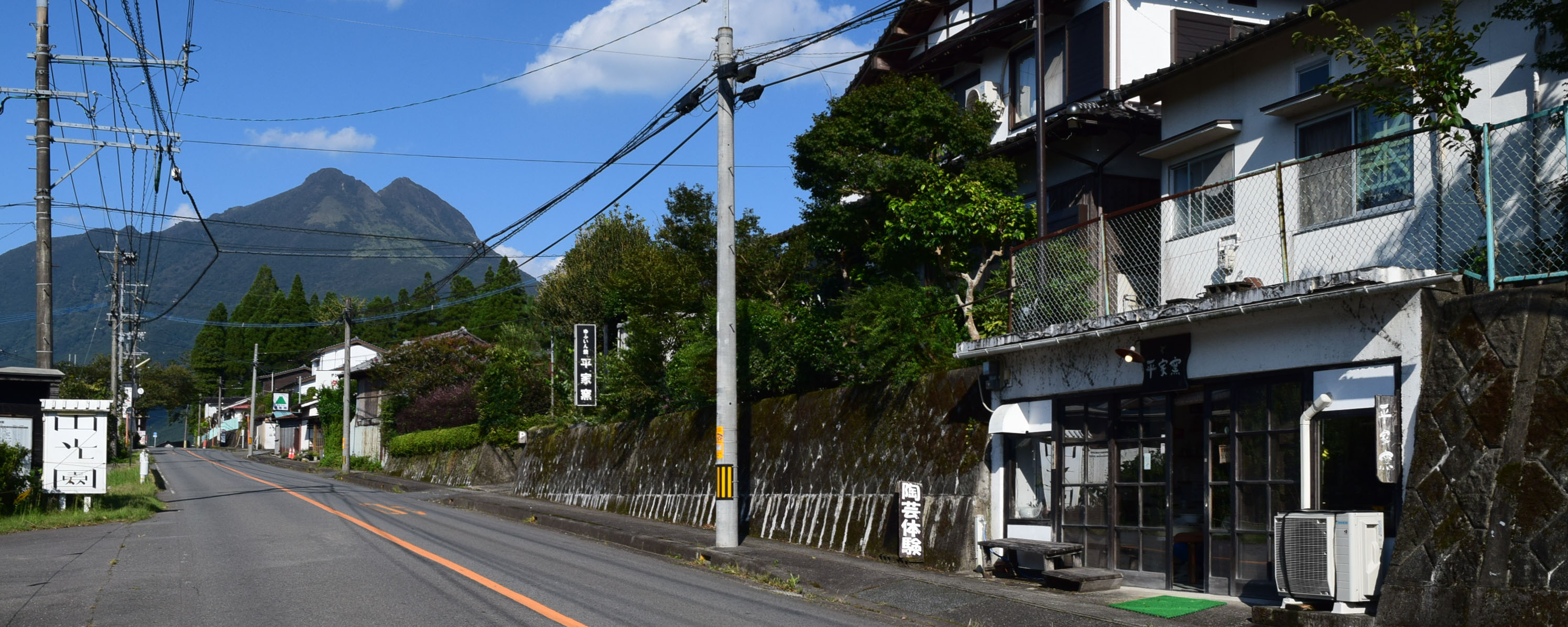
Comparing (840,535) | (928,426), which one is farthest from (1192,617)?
(840,535)

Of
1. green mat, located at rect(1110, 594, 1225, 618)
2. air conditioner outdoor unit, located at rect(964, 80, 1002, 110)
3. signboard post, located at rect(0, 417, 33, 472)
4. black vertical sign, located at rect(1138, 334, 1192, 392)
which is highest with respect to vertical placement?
air conditioner outdoor unit, located at rect(964, 80, 1002, 110)

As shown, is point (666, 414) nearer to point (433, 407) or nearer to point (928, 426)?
point (928, 426)

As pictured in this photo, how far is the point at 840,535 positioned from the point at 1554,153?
1062cm

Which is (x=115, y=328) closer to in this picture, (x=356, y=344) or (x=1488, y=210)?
(x=356, y=344)

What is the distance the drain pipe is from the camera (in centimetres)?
948

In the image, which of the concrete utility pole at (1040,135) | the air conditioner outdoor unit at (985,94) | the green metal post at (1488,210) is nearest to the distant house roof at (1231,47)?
the concrete utility pole at (1040,135)

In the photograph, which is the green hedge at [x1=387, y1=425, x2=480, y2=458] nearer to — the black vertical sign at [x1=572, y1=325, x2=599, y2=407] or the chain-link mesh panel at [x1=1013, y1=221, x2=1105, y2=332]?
the black vertical sign at [x1=572, y1=325, x2=599, y2=407]

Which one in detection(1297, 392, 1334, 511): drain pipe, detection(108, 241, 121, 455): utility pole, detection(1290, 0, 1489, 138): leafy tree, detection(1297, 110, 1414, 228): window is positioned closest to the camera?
detection(1290, 0, 1489, 138): leafy tree

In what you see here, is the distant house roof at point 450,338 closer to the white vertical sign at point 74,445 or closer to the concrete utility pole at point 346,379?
the concrete utility pole at point 346,379

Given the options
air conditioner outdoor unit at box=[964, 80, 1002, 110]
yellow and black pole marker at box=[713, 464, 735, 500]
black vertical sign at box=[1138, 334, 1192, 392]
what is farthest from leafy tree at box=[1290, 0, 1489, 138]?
air conditioner outdoor unit at box=[964, 80, 1002, 110]

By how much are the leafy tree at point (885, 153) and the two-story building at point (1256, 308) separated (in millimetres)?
4064

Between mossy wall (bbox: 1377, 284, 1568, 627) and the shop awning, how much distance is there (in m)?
4.94

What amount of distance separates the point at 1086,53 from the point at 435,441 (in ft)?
106

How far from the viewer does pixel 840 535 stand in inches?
644
